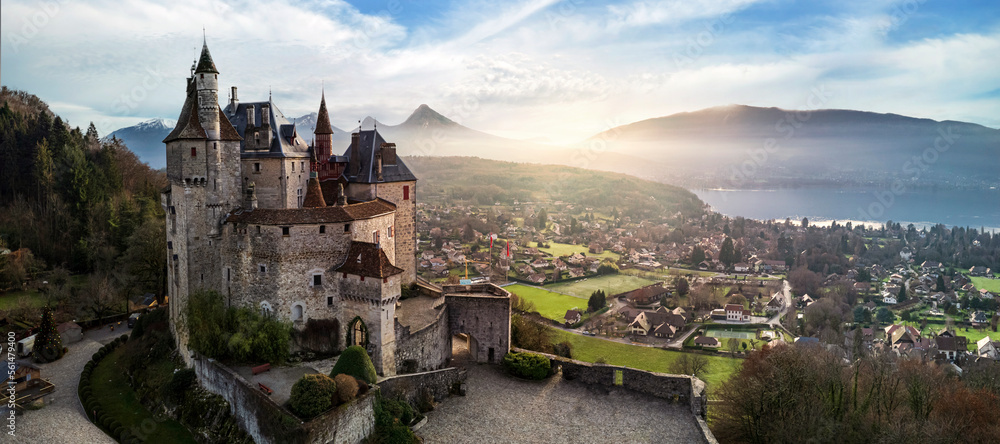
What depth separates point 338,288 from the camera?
2381 cm

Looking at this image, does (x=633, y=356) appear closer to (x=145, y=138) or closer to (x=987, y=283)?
(x=987, y=283)

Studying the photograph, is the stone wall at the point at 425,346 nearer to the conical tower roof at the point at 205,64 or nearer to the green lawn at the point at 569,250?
the conical tower roof at the point at 205,64

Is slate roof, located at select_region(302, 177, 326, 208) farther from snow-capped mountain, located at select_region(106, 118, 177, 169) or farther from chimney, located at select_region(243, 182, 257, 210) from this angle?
snow-capped mountain, located at select_region(106, 118, 177, 169)

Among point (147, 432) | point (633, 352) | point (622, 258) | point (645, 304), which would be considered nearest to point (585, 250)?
point (622, 258)

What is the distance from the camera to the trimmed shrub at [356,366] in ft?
66.3

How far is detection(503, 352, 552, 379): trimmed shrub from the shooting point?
26.2m

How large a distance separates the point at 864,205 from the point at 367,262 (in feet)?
315

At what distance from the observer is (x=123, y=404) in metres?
25.3

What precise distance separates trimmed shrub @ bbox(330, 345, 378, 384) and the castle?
75.1 inches

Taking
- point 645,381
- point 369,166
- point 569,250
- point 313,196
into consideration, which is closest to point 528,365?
point 645,381

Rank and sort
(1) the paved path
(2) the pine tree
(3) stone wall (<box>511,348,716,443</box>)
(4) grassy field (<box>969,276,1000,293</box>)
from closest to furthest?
(1) the paved path < (3) stone wall (<box>511,348,716,443</box>) < (2) the pine tree < (4) grassy field (<box>969,276,1000,293</box>)

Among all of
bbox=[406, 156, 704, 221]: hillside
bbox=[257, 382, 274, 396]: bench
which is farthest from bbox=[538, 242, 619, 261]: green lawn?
bbox=[257, 382, 274, 396]: bench

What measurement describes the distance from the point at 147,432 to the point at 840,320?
157 ft

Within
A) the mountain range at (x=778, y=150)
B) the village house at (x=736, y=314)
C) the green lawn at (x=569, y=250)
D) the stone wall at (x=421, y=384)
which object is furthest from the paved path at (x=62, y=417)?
the mountain range at (x=778, y=150)
